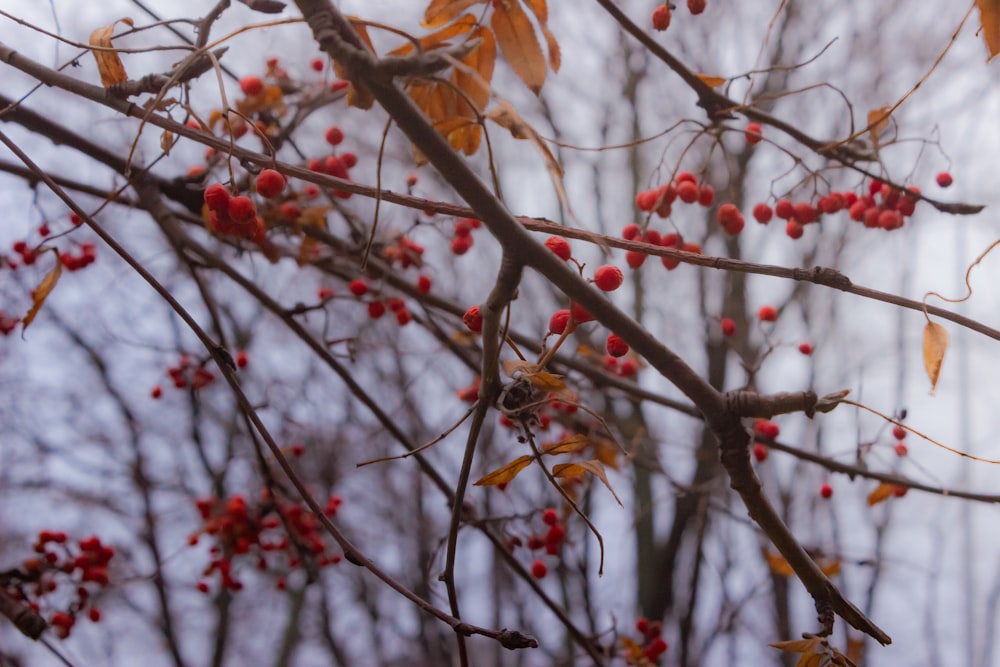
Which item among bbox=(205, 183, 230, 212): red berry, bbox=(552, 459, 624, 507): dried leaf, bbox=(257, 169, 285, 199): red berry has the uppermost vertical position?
bbox=(257, 169, 285, 199): red berry

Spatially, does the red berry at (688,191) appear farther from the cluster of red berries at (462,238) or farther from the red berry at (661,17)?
the cluster of red berries at (462,238)

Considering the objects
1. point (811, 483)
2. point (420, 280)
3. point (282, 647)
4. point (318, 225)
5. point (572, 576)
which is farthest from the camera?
point (282, 647)

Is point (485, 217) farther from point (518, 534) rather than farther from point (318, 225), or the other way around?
point (518, 534)

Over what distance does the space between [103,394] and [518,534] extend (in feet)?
7.97

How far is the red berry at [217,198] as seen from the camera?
26.5 inches

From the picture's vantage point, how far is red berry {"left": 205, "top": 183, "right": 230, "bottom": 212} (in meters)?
0.67

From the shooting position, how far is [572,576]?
2.75 m

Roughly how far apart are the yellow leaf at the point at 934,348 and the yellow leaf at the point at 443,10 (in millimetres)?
481

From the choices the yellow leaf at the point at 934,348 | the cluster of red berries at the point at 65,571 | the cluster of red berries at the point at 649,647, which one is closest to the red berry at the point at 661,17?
the yellow leaf at the point at 934,348

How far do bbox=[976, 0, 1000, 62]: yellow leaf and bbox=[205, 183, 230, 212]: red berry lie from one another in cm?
62

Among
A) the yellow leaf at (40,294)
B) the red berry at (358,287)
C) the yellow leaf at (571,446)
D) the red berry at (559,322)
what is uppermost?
the red berry at (358,287)

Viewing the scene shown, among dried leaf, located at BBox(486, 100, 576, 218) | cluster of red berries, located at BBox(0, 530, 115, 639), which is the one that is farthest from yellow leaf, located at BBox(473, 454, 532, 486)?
cluster of red berries, located at BBox(0, 530, 115, 639)

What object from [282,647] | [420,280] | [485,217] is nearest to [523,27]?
[485,217]

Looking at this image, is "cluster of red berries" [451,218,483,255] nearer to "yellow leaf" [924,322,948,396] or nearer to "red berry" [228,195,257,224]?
"red berry" [228,195,257,224]
